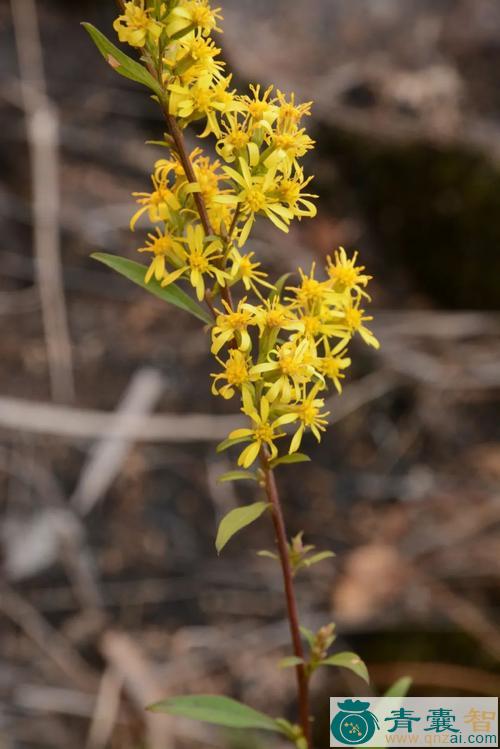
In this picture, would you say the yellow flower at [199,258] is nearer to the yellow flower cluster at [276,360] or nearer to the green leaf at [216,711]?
the yellow flower cluster at [276,360]

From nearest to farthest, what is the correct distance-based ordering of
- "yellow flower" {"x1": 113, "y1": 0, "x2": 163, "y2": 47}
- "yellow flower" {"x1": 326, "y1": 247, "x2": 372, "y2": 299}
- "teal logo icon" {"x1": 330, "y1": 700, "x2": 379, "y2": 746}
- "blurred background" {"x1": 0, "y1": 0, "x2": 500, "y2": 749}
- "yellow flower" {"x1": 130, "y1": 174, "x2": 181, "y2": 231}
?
"yellow flower" {"x1": 113, "y1": 0, "x2": 163, "y2": 47} → "yellow flower" {"x1": 130, "y1": 174, "x2": 181, "y2": 231} → "yellow flower" {"x1": 326, "y1": 247, "x2": 372, "y2": 299} → "teal logo icon" {"x1": 330, "y1": 700, "x2": 379, "y2": 746} → "blurred background" {"x1": 0, "y1": 0, "x2": 500, "y2": 749}

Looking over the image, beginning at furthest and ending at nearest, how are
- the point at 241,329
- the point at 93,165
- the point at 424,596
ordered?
the point at 93,165 → the point at 424,596 → the point at 241,329

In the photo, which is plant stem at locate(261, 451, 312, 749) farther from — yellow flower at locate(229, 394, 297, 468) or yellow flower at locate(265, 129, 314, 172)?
yellow flower at locate(265, 129, 314, 172)

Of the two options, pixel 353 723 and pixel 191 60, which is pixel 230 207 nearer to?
pixel 191 60

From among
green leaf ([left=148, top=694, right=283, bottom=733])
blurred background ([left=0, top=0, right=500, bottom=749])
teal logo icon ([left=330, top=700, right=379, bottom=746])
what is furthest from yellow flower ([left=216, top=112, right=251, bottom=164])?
blurred background ([left=0, top=0, right=500, bottom=749])

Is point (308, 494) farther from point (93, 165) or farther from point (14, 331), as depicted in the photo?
point (93, 165)

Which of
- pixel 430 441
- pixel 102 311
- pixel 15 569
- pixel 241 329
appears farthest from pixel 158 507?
pixel 241 329
